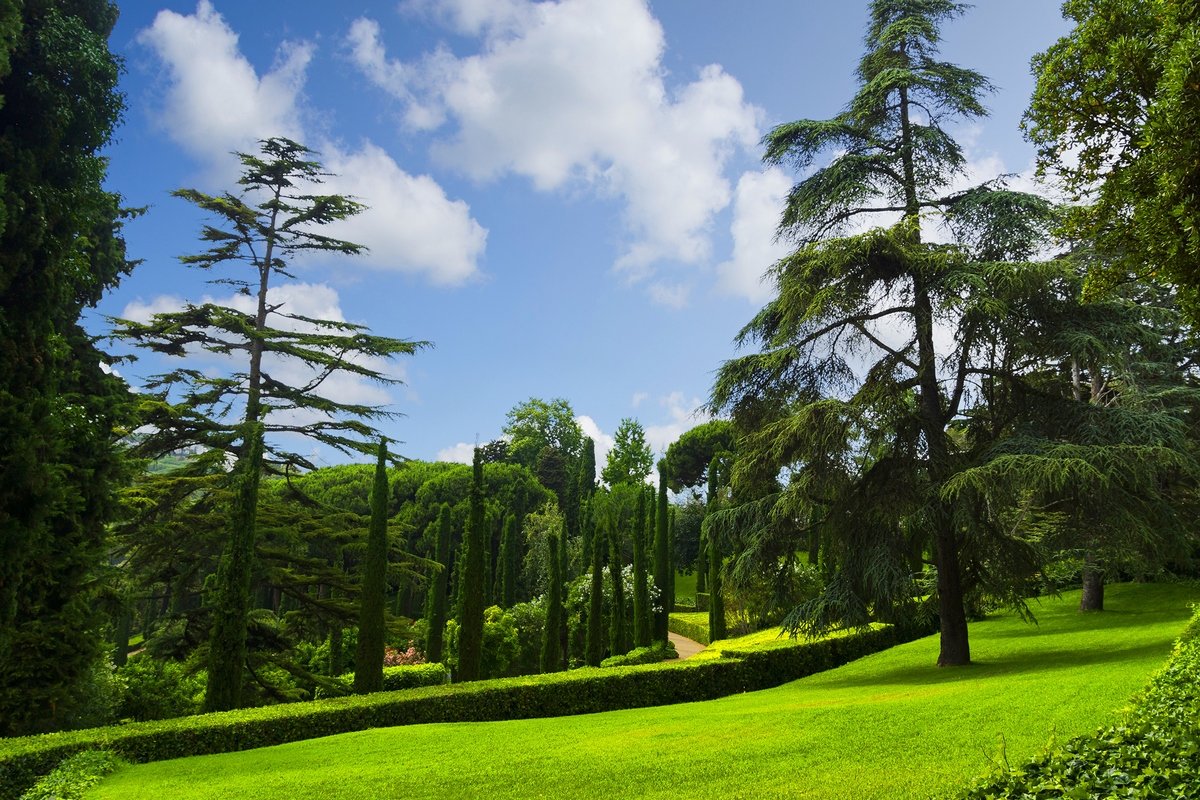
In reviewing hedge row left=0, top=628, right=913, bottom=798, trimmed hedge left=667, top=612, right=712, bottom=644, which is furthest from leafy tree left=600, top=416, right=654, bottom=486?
hedge row left=0, top=628, right=913, bottom=798

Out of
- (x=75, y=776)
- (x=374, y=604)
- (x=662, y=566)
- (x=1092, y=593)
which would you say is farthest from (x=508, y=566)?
(x=75, y=776)

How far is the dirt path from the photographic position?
102ft

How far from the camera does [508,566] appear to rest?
38.1 metres

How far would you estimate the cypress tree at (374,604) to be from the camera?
1881 centimetres

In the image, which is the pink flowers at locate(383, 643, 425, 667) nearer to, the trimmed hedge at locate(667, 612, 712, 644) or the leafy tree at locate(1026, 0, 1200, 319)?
the trimmed hedge at locate(667, 612, 712, 644)

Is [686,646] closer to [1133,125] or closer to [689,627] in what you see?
[689,627]

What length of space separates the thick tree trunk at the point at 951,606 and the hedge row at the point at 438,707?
5.02m

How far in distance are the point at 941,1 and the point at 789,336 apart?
30.0ft

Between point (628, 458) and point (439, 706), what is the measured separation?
4697 cm

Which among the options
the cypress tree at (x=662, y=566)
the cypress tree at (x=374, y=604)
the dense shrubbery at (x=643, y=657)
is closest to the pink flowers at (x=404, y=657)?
the dense shrubbery at (x=643, y=657)

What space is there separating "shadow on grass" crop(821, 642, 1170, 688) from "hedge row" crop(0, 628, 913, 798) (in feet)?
9.56

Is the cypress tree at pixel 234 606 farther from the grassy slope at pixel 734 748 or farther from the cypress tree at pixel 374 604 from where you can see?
the grassy slope at pixel 734 748

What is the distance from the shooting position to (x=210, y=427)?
20.5 metres

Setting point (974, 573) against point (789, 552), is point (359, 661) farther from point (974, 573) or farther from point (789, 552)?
point (974, 573)
